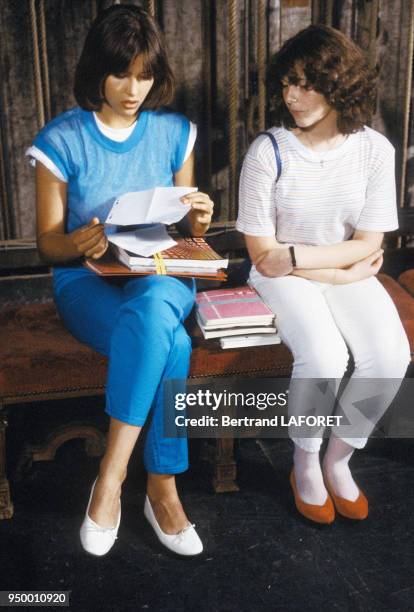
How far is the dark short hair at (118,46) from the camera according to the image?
259cm

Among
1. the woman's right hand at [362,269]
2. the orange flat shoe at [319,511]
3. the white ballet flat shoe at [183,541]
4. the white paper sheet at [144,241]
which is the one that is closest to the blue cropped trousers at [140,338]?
the white paper sheet at [144,241]

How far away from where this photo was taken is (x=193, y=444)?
3254 mm

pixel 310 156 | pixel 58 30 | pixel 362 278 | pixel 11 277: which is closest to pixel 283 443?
pixel 362 278

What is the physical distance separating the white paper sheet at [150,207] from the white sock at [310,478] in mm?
912

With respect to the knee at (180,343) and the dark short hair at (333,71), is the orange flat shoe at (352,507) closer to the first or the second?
the knee at (180,343)

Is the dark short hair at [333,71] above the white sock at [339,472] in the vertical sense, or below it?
above

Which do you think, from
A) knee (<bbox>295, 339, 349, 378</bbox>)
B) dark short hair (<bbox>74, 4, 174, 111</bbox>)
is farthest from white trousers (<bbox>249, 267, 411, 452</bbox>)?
dark short hair (<bbox>74, 4, 174, 111</bbox>)

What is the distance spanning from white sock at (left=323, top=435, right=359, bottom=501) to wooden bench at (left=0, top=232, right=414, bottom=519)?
328 mm

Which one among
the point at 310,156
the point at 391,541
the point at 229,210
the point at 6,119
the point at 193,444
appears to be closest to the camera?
the point at 391,541

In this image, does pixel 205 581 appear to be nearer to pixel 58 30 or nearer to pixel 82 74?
pixel 82 74

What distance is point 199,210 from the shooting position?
2742 mm

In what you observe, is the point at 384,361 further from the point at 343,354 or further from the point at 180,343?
the point at 180,343

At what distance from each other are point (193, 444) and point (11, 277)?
1.17m

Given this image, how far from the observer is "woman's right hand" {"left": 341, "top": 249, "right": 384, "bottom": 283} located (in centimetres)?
288
